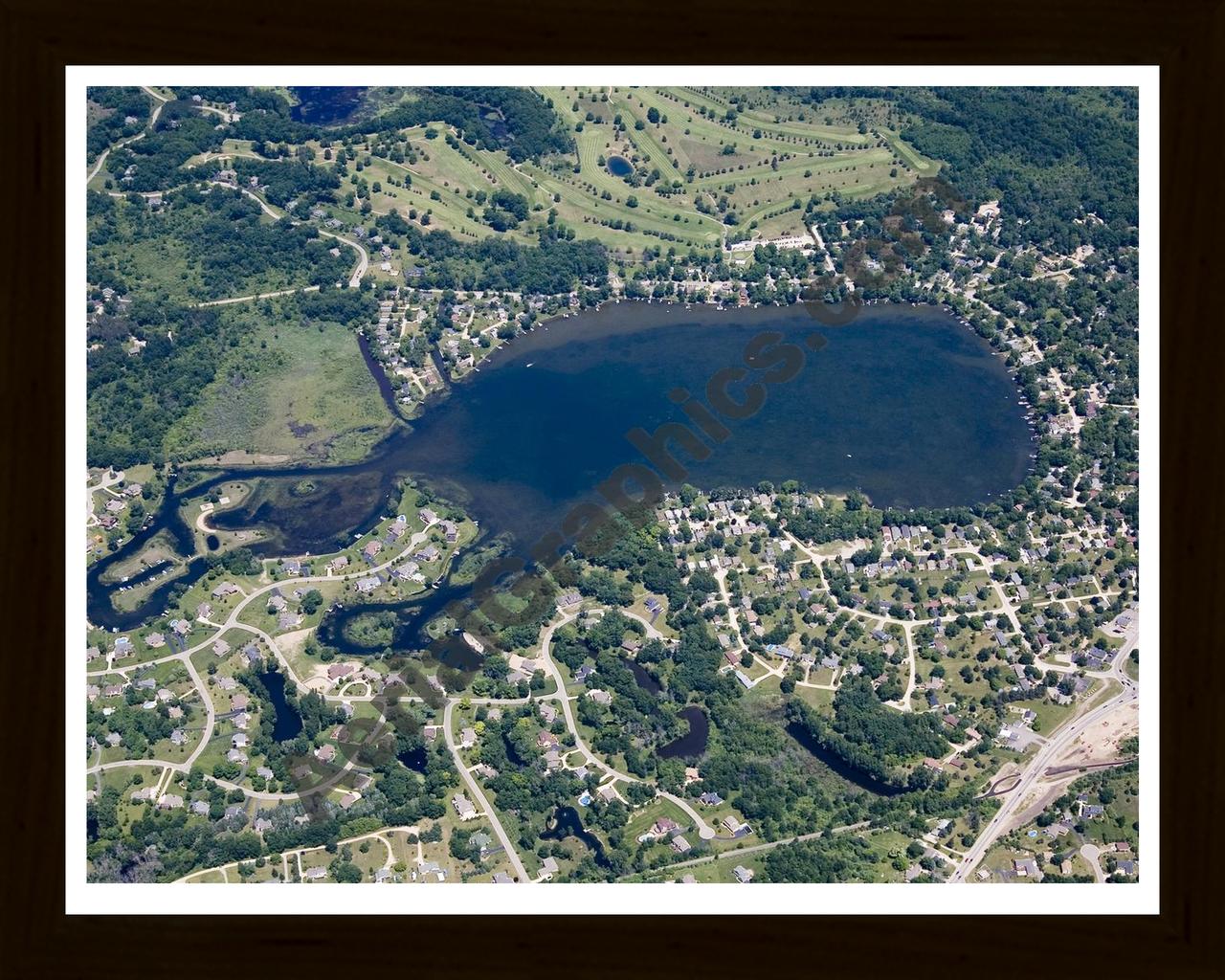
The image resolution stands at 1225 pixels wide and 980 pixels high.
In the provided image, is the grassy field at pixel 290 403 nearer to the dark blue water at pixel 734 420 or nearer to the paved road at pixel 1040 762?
the dark blue water at pixel 734 420

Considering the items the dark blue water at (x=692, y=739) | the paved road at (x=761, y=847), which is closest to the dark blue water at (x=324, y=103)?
the dark blue water at (x=692, y=739)

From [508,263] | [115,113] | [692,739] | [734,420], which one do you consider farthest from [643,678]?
[115,113]

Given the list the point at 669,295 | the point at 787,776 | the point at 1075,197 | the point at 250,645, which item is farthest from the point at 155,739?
the point at 1075,197

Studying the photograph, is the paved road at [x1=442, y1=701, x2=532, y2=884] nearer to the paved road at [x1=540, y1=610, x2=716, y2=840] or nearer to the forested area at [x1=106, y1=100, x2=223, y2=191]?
the paved road at [x1=540, y1=610, x2=716, y2=840]

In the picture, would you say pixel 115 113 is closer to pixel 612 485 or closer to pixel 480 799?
pixel 612 485
